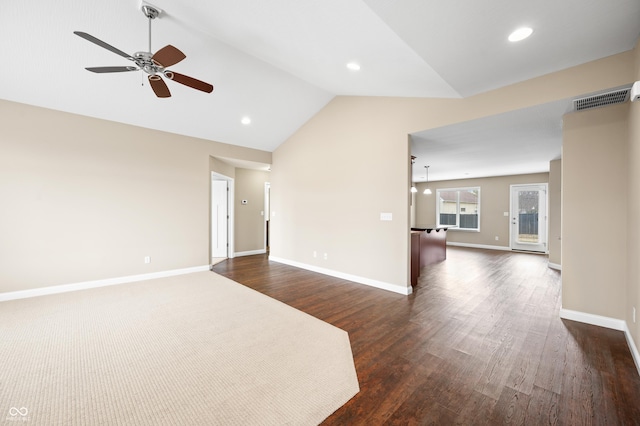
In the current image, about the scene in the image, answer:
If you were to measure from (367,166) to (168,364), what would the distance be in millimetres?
3811

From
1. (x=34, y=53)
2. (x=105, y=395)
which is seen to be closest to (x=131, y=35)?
(x=34, y=53)

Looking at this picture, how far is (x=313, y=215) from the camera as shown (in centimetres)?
543

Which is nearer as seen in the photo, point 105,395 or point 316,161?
point 105,395

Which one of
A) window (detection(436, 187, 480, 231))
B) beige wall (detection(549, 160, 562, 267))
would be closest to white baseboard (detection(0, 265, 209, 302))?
beige wall (detection(549, 160, 562, 267))

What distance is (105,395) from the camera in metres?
1.72

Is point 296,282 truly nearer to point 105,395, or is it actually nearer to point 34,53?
point 105,395

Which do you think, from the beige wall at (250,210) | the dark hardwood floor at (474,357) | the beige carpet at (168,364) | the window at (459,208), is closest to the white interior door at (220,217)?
the beige wall at (250,210)

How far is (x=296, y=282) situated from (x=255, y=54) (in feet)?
12.0

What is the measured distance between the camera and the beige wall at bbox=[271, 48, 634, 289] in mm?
2795

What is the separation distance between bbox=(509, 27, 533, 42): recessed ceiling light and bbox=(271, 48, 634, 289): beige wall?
941 mm

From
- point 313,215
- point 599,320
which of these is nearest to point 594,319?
point 599,320

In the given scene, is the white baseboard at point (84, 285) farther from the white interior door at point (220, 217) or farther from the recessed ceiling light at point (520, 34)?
the recessed ceiling light at point (520, 34)

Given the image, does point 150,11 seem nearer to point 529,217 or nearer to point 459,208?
point 459,208

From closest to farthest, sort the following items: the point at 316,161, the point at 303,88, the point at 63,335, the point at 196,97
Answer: the point at 63,335 → the point at 196,97 → the point at 303,88 → the point at 316,161
